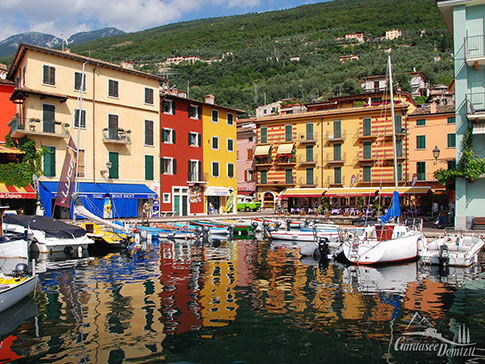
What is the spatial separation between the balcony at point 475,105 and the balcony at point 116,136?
27.3 meters

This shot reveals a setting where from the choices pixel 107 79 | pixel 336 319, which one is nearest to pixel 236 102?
pixel 107 79

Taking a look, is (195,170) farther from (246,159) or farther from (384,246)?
(384,246)

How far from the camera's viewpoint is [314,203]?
51.5 meters

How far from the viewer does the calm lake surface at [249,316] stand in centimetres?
1057

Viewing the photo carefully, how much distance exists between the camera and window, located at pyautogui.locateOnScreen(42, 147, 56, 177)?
121 ft

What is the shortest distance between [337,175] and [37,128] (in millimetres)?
31118

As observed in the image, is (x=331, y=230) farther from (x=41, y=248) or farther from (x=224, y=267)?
(x=41, y=248)

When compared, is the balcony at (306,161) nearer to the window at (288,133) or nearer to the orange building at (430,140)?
the window at (288,133)

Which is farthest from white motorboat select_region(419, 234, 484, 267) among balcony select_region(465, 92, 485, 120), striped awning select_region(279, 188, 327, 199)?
striped awning select_region(279, 188, 327, 199)

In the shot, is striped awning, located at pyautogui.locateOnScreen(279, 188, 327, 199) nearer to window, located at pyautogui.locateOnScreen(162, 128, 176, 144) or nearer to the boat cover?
window, located at pyautogui.locateOnScreen(162, 128, 176, 144)

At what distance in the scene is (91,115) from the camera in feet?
131

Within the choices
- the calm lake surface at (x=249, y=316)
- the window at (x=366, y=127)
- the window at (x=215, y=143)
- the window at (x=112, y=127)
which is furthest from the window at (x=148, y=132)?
the calm lake surface at (x=249, y=316)

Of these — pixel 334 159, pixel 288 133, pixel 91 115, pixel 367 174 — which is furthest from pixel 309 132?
pixel 91 115

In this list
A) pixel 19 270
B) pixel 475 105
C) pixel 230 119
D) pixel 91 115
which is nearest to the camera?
pixel 19 270
